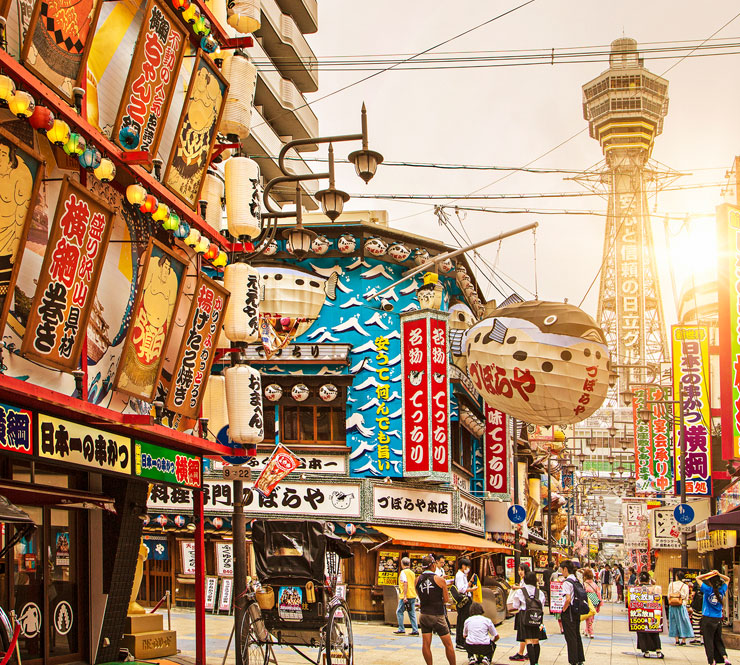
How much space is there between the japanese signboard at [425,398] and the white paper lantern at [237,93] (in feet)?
41.3

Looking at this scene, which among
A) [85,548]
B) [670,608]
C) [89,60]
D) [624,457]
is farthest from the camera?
[624,457]

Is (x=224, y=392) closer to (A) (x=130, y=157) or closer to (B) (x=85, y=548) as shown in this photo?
(B) (x=85, y=548)

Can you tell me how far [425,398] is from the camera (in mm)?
28047

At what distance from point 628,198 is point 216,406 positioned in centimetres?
14897

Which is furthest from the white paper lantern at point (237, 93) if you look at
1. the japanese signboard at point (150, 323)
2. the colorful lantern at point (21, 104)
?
the colorful lantern at point (21, 104)

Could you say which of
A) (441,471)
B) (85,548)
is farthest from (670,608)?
(85,548)

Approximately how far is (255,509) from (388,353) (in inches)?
248

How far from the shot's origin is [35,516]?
12.9 meters

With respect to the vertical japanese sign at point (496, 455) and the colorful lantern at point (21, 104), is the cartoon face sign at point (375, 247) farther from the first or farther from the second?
the colorful lantern at point (21, 104)

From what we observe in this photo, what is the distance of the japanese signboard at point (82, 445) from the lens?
11.1 meters

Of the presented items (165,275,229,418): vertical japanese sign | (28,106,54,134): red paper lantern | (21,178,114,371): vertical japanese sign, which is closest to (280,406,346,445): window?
(165,275,229,418): vertical japanese sign

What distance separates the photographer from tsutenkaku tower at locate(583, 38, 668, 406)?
15388cm

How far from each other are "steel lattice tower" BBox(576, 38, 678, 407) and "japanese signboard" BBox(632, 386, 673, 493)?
112709 mm

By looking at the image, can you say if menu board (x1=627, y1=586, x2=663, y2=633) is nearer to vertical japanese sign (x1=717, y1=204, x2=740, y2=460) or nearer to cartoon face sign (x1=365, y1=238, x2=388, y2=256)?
vertical japanese sign (x1=717, y1=204, x2=740, y2=460)
